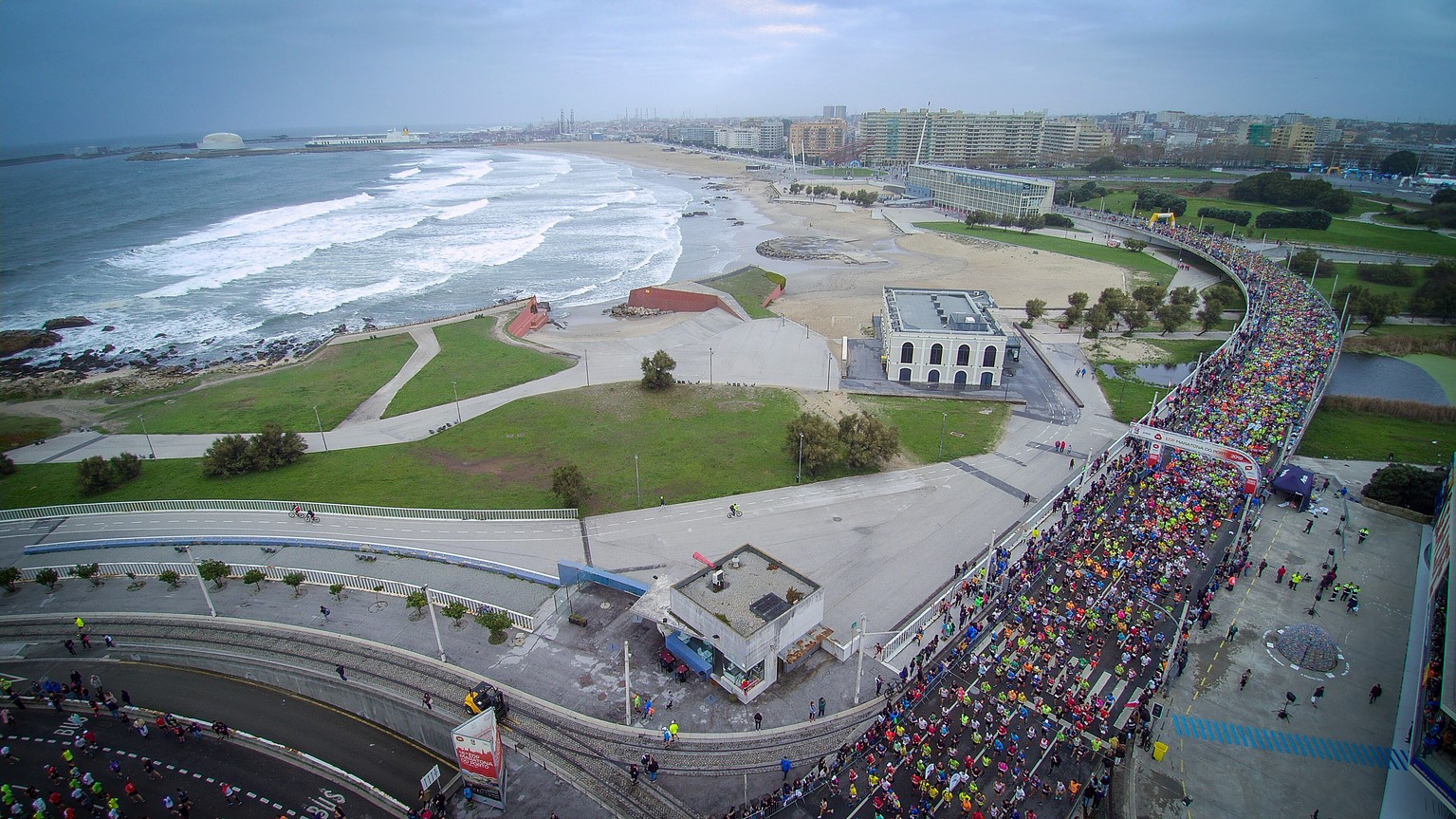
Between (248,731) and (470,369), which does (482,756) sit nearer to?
(248,731)

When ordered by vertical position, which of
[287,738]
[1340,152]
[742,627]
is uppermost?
[1340,152]

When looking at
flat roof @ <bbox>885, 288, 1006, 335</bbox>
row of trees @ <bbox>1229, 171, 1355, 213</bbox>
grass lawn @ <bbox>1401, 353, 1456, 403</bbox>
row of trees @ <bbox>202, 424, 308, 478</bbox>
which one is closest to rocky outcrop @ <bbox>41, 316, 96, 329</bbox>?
row of trees @ <bbox>202, 424, 308, 478</bbox>

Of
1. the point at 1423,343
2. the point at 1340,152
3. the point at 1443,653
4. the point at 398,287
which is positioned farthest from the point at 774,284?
the point at 1340,152

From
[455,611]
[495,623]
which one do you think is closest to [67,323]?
[455,611]

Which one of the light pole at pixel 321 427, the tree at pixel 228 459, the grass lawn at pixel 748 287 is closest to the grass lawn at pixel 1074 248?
the grass lawn at pixel 748 287

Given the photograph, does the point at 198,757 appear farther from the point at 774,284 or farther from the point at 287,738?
the point at 774,284

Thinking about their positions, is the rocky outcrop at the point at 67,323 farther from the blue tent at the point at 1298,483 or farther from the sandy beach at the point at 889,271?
the blue tent at the point at 1298,483
